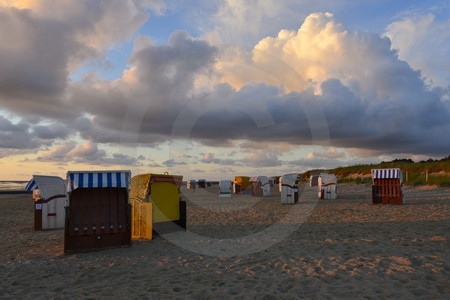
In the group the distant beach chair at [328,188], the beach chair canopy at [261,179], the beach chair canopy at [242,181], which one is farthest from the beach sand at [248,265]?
the beach chair canopy at [242,181]

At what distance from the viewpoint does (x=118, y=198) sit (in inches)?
424

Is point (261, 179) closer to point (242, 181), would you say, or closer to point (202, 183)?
point (242, 181)

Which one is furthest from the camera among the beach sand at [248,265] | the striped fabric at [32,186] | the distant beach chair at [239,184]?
the distant beach chair at [239,184]

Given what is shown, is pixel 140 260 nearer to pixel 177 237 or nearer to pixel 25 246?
pixel 177 237

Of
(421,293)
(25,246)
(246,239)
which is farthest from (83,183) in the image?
(421,293)

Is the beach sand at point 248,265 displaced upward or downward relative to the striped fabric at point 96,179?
downward

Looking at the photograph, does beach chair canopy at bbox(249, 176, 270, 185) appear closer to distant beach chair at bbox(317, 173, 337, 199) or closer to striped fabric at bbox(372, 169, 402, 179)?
distant beach chair at bbox(317, 173, 337, 199)

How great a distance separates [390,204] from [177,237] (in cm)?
1692

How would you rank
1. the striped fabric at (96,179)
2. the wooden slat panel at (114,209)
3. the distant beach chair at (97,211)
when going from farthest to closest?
1. the wooden slat panel at (114,209)
2. the distant beach chair at (97,211)
3. the striped fabric at (96,179)

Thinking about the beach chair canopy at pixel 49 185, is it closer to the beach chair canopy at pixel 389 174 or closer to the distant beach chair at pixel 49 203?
the distant beach chair at pixel 49 203

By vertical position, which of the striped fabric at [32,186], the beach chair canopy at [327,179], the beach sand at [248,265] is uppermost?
the striped fabric at [32,186]

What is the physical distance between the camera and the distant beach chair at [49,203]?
14.8m

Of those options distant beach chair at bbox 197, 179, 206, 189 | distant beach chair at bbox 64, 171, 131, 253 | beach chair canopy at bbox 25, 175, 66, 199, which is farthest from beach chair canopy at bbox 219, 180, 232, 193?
distant beach chair at bbox 197, 179, 206, 189

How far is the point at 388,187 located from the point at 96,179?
20.7 meters
